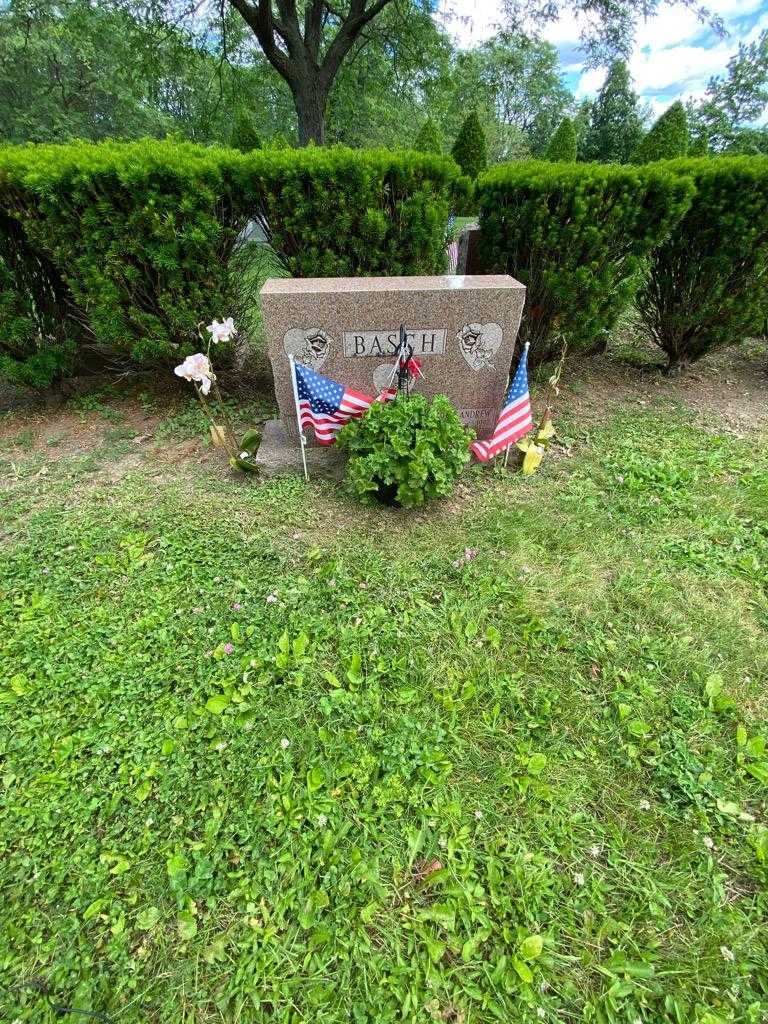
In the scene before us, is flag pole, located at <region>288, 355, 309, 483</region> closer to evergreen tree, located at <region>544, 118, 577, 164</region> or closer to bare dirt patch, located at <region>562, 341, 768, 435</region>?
bare dirt patch, located at <region>562, 341, 768, 435</region>

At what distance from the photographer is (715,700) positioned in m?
2.20

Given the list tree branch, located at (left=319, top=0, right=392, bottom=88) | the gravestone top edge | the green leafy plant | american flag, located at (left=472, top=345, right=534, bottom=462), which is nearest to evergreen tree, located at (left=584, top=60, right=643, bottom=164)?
tree branch, located at (left=319, top=0, right=392, bottom=88)

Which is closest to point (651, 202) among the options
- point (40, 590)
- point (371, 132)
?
point (40, 590)

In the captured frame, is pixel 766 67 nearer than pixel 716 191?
No

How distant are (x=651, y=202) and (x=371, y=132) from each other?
19639 mm

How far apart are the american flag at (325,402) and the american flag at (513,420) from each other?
93 cm

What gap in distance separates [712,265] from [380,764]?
496 centimetres

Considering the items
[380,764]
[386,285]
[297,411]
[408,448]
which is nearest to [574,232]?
[386,285]

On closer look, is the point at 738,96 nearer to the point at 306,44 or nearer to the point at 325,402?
the point at 306,44

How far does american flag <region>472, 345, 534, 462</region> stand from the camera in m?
3.37

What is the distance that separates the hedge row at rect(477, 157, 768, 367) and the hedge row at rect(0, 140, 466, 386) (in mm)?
648

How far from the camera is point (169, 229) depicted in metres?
3.62

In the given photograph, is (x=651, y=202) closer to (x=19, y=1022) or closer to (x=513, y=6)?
(x=19, y=1022)

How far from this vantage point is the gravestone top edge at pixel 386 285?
329 centimetres
